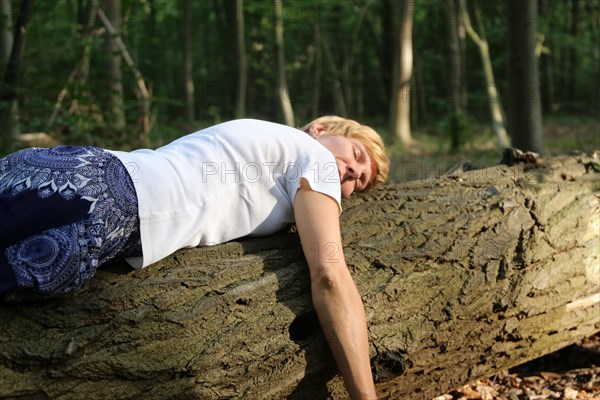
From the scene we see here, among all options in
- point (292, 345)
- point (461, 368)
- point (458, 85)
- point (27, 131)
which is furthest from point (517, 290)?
point (458, 85)

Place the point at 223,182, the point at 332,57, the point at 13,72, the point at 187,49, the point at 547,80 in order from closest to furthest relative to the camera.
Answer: the point at 223,182 → the point at 13,72 → the point at 187,49 → the point at 547,80 → the point at 332,57

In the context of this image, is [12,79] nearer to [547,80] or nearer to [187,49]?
[187,49]

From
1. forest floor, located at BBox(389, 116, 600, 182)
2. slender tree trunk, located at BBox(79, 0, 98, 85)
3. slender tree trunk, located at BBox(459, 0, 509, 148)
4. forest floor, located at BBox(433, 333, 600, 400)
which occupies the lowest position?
forest floor, located at BBox(389, 116, 600, 182)

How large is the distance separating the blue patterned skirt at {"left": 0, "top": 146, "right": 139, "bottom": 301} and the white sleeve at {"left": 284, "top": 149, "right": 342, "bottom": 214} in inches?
26.0

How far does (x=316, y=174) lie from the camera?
2666 mm

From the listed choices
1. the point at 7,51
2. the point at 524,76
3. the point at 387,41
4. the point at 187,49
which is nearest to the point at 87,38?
the point at 7,51

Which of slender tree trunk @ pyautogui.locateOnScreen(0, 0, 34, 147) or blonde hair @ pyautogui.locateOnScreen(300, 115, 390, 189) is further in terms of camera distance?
slender tree trunk @ pyautogui.locateOnScreen(0, 0, 34, 147)

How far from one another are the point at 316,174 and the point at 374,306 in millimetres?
631

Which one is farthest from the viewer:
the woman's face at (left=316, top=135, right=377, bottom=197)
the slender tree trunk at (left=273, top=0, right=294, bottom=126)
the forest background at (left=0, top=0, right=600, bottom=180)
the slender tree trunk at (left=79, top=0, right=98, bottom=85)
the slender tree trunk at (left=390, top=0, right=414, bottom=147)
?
the slender tree trunk at (left=390, top=0, right=414, bottom=147)

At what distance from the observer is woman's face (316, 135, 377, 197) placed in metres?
3.06

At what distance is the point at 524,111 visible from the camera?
6.68 metres

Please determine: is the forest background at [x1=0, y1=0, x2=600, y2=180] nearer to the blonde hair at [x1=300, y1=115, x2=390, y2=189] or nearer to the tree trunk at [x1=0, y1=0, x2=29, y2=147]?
the tree trunk at [x1=0, y1=0, x2=29, y2=147]

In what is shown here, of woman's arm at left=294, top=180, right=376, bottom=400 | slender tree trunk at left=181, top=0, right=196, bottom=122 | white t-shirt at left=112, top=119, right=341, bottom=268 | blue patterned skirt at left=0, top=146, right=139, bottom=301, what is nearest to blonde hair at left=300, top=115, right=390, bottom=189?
white t-shirt at left=112, top=119, right=341, bottom=268

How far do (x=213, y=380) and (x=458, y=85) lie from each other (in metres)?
12.0
